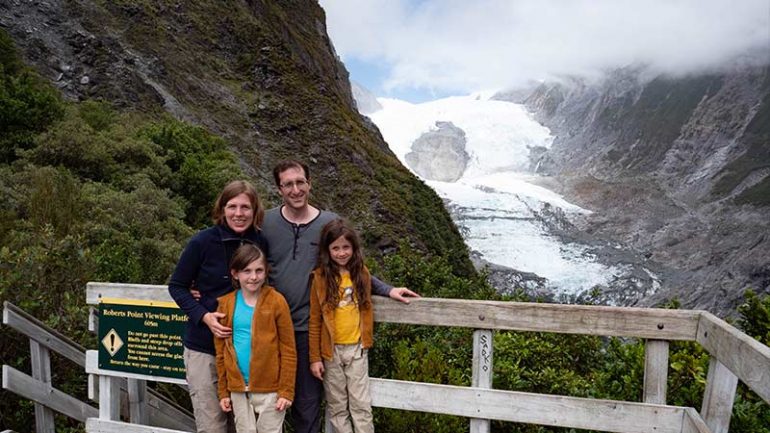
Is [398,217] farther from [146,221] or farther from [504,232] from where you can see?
[504,232]

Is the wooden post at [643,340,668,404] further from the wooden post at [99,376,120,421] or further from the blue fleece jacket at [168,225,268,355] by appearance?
the wooden post at [99,376,120,421]

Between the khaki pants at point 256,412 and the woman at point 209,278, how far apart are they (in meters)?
0.21

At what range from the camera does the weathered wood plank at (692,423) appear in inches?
108

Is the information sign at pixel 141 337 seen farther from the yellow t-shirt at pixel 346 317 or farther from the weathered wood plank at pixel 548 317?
the weathered wood plank at pixel 548 317

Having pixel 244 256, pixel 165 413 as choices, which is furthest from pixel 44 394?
pixel 244 256

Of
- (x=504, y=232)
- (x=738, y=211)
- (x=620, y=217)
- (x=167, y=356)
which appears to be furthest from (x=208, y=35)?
(x=620, y=217)

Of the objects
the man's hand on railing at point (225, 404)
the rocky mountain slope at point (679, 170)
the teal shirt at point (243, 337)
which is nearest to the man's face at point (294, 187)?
the teal shirt at point (243, 337)

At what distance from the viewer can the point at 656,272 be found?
64.9m

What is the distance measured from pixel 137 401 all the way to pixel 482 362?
2438 millimetres

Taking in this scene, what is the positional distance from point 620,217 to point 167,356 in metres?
101

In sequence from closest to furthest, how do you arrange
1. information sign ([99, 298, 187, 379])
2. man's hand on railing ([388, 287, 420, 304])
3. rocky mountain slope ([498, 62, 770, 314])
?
man's hand on railing ([388, 287, 420, 304]), information sign ([99, 298, 187, 379]), rocky mountain slope ([498, 62, 770, 314])

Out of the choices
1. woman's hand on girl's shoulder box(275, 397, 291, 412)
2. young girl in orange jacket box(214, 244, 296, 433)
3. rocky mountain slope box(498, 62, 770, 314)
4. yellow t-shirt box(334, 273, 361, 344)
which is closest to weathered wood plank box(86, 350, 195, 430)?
young girl in orange jacket box(214, 244, 296, 433)

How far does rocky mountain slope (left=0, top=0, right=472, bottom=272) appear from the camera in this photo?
69.8 ft

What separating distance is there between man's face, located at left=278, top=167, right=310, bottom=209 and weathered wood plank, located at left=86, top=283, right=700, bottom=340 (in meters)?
0.74
